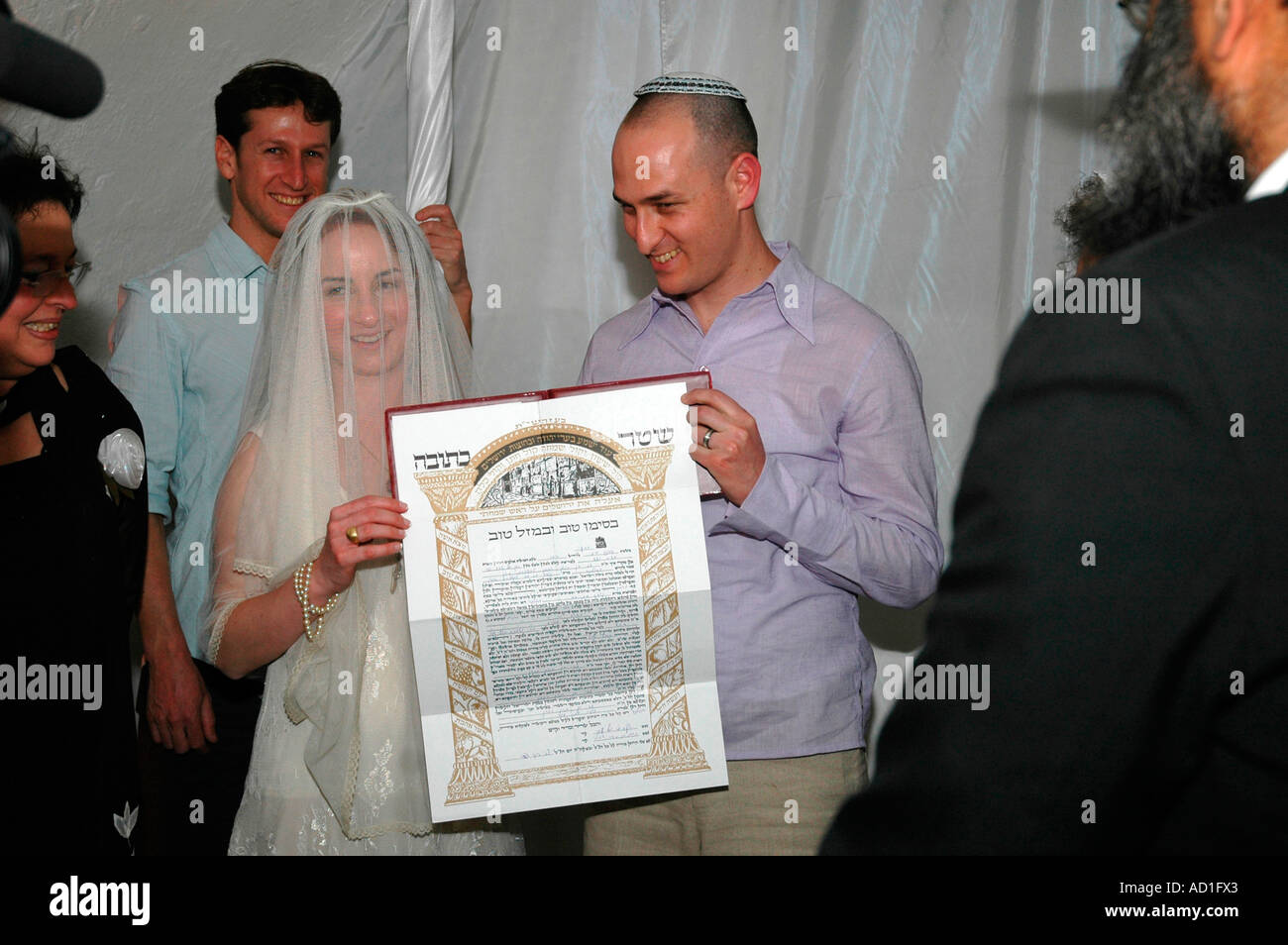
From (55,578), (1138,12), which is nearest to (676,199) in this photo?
(1138,12)

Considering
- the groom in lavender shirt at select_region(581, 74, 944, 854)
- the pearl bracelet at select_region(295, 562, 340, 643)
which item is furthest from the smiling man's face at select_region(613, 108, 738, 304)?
the pearl bracelet at select_region(295, 562, 340, 643)

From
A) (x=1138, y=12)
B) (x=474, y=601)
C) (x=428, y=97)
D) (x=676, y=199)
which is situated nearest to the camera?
(x=1138, y=12)

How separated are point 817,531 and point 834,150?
132 cm

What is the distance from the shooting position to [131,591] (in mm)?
2150

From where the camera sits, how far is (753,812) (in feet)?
6.05

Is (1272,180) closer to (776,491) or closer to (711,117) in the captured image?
(776,491)

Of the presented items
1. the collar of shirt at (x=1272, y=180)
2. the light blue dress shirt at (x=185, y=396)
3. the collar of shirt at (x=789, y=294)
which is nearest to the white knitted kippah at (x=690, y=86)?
the collar of shirt at (x=789, y=294)

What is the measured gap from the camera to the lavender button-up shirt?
1.84 m

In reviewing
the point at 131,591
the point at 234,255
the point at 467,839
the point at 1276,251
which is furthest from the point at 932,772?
the point at 234,255

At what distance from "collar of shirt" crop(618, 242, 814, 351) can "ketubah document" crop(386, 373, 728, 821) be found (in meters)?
0.37

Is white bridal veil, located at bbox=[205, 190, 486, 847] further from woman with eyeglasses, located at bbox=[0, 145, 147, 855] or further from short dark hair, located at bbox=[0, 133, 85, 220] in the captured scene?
short dark hair, located at bbox=[0, 133, 85, 220]
